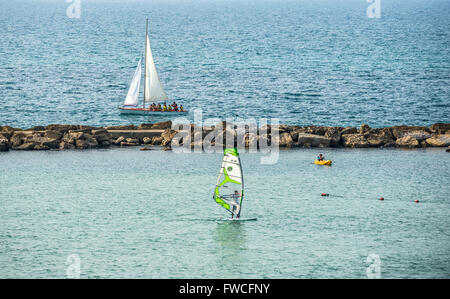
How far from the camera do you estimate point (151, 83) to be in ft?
314

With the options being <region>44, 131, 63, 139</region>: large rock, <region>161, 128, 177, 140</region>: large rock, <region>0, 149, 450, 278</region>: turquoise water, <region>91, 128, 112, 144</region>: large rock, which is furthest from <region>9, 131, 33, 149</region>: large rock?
<region>161, 128, 177, 140</region>: large rock

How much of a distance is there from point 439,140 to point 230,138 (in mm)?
19921

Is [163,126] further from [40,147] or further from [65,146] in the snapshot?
[40,147]

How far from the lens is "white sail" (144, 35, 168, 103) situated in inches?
3765

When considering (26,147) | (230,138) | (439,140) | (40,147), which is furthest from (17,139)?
(439,140)

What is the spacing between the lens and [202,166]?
205ft

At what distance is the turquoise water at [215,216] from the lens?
38.7m

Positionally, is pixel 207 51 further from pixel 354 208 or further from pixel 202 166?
pixel 354 208

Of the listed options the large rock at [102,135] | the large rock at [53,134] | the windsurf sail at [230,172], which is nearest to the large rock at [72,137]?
the large rock at [53,134]

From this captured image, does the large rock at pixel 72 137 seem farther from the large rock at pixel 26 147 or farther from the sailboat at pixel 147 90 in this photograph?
the sailboat at pixel 147 90

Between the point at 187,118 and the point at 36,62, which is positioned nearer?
the point at 187,118

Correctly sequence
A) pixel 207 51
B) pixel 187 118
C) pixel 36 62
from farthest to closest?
pixel 207 51
pixel 36 62
pixel 187 118

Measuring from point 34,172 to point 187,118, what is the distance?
3573 centimetres
